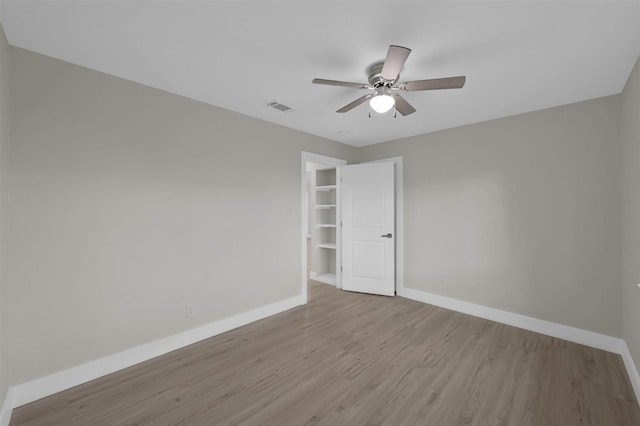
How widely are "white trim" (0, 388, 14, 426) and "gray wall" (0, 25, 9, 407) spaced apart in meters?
0.05

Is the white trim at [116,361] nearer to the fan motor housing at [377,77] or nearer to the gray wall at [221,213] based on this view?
the gray wall at [221,213]

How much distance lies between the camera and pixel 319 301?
4027 millimetres

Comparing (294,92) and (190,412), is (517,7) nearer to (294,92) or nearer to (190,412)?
(294,92)

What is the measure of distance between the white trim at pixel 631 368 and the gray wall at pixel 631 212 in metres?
0.07

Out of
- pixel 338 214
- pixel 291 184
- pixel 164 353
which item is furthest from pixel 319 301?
pixel 164 353

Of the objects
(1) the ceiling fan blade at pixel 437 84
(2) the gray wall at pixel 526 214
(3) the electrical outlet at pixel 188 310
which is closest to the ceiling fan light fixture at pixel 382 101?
(1) the ceiling fan blade at pixel 437 84

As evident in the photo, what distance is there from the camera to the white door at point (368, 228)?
13.9 ft

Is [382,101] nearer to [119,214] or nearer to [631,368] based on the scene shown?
[119,214]

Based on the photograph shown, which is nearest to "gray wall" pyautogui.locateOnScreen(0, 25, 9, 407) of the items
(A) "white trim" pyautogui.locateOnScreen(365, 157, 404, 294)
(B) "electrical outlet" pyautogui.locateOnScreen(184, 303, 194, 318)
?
(B) "electrical outlet" pyautogui.locateOnScreen(184, 303, 194, 318)

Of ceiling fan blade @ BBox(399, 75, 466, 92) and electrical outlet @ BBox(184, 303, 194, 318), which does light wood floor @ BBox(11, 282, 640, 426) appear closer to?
electrical outlet @ BBox(184, 303, 194, 318)

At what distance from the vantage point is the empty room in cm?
175

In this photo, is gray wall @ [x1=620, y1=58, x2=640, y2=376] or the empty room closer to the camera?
the empty room

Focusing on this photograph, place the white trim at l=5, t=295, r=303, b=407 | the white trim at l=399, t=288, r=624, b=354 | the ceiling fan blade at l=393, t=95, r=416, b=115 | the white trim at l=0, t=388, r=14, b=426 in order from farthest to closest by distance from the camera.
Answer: the white trim at l=399, t=288, r=624, b=354
the ceiling fan blade at l=393, t=95, r=416, b=115
the white trim at l=5, t=295, r=303, b=407
the white trim at l=0, t=388, r=14, b=426

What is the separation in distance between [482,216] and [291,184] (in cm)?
255
